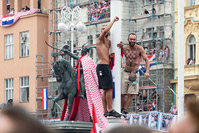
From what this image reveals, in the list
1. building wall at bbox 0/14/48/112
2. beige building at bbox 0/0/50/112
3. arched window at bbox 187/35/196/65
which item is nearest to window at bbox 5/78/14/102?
beige building at bbox 0/0/50/112

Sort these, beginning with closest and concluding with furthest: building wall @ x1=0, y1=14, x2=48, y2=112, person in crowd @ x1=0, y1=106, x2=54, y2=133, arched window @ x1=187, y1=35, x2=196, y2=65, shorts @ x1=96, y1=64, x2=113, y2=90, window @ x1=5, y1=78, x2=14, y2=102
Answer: person in crowd @ x1=0, y1=106, x2=54, y2=133 < shorts @ x1=96, y1=64, x2=113, y2=90 < arched window @ x1=187, y1=35, x2=196, y2=65 < building wall @ x1=0, y1=14, x2=48, y2=112 < window @ x1=5, y1=78, x2=14, y2=102

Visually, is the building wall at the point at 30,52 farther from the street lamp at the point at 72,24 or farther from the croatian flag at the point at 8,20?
the street lamp at the point at 72,24

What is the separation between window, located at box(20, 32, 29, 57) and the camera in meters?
56.8

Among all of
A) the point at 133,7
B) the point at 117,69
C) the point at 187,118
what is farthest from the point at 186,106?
the point at 133,7

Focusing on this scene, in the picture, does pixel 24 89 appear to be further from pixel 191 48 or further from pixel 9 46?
pixel 191 48

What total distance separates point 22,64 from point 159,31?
14.1 meters

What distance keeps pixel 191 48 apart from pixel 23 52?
16.9 m

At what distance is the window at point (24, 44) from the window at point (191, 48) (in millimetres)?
16249

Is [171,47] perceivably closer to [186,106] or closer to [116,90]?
[116,90]

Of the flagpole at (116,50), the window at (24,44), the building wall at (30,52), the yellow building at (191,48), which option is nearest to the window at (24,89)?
the building wall at (30,52)

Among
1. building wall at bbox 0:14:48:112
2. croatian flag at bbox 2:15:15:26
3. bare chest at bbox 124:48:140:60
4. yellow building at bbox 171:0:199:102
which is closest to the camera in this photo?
bare chest at bbox 124:48:140:60

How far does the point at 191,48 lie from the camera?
44438 mm

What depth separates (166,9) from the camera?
46125 millimetres

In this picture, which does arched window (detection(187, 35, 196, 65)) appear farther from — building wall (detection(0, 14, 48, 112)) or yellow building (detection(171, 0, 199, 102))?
building wall (detection(0, 14, 48, 112))
